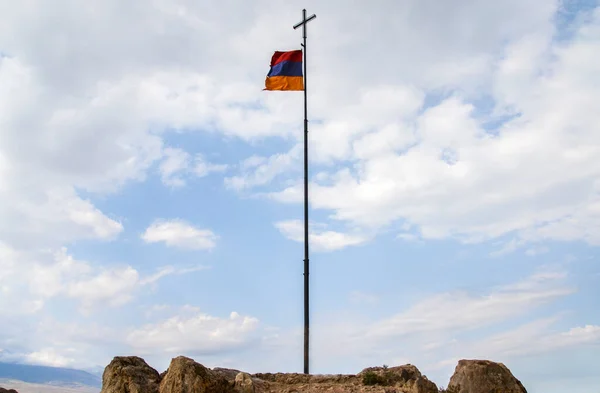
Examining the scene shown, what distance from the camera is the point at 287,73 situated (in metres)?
31.9

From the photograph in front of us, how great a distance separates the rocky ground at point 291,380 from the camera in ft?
64.8

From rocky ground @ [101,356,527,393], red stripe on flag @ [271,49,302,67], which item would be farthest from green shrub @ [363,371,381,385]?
red stripe on flag @ [271,49,302,67]

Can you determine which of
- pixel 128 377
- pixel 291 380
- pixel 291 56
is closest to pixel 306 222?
pixel 291 380

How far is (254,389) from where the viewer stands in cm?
2061

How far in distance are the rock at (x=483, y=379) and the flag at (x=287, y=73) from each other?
16643 mm

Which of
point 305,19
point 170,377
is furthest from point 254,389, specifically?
point 305,19

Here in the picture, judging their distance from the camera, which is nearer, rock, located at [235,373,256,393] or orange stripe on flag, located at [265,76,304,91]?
rock, located at [235,373,256,393]

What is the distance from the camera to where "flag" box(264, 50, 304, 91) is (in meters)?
31.8

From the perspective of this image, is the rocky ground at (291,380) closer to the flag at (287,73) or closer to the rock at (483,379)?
the rock at (483,379)

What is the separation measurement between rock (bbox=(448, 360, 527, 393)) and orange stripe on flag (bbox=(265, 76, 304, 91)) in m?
16.6

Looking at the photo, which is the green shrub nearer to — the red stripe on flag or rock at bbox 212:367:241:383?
rock at bbox 212:367:241:383

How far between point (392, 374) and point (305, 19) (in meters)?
19.3

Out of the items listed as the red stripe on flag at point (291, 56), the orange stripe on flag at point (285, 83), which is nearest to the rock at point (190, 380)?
the orange stripe on flag at point (285, 83)

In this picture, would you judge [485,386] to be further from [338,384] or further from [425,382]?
[338,384]
